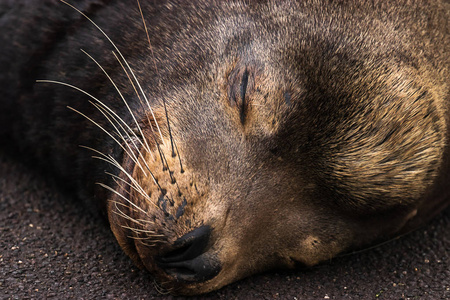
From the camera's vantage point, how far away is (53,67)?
390 cm

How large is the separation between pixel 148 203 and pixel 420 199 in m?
1.54

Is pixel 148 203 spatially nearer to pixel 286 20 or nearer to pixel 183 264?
pixel 183 264

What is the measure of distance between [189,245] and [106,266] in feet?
2.59

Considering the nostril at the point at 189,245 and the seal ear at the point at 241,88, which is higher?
the seal ear at the point at 241,88

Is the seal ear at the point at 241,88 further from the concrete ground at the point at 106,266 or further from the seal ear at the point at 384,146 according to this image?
the concrete ground at the point at 106,266

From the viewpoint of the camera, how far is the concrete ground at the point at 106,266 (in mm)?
3211

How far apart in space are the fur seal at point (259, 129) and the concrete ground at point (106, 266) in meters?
0.16

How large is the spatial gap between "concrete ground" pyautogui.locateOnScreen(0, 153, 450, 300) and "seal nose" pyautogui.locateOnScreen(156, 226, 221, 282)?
12.1 inches

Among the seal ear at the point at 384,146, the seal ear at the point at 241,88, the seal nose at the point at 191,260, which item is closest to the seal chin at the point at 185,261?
the seal nose at the point at 191,260

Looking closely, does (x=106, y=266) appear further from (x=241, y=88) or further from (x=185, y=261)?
(x=241, y=88)

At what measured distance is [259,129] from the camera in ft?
10.2

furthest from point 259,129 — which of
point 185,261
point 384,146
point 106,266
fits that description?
point 106,266

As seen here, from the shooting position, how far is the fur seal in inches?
116

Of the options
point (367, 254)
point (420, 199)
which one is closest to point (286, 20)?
point (420, 199)
